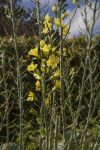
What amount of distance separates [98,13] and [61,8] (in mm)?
627

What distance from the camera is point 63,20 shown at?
1419mm

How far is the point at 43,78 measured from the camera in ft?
3.37

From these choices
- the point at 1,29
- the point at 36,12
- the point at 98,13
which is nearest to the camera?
the point at 36,12

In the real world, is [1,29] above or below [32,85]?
above

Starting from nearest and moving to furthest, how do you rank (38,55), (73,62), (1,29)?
(38,55) → (73,62) → (1,29)

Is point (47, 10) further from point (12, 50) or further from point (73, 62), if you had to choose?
point (73, 62)

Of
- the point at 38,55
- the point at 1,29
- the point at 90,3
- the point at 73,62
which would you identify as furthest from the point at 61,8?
the point at 1,29

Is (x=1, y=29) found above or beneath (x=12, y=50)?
above

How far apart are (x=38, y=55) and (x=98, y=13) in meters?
1.02

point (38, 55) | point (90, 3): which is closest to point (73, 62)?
point (90, 3)

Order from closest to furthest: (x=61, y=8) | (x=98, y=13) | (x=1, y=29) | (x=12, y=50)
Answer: (x=61, y=8) → (x=98, y=13) → (x=12, y=50) → (x=1, y=29)

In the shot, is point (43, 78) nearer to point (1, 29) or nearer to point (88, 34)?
point (88, 34)

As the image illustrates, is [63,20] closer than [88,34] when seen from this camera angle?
Yes

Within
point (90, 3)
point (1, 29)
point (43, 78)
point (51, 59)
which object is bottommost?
point (43, 78)
